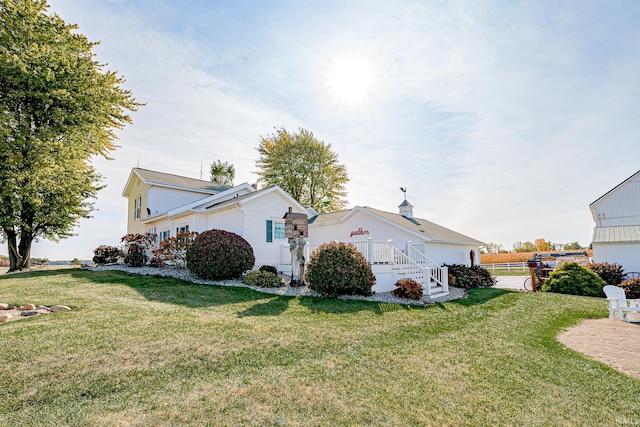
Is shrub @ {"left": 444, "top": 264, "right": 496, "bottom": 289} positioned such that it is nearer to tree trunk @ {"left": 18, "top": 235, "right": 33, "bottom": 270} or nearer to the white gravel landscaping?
the white gravel landscaping

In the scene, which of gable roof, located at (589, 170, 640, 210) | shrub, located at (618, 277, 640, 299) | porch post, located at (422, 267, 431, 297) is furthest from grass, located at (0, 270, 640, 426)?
gable roof, located at (589, 170, 640, 210)

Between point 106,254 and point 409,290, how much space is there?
1779cm

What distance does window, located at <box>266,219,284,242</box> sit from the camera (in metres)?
16.0

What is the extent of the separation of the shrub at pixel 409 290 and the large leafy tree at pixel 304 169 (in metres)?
22.4

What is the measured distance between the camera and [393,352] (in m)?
5.55

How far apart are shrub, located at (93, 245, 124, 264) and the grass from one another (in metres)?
12.0

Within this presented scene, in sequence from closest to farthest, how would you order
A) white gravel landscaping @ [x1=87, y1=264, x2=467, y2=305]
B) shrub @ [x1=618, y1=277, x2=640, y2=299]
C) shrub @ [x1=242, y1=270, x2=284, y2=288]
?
white gravel landscaping @ [x1=87, y1=264, x2=467, y2=305] < shrub @ [x1=242, y1=270, x2=284, y2=288] < shrub @ [x1=618, y1=277, x2=640, y2=299]

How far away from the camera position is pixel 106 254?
62.4 ft

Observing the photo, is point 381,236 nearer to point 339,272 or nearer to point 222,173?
point 339,272

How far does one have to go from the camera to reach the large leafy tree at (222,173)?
35.3m

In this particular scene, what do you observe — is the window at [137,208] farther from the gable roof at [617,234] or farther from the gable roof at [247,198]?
the gable roof at [617,234]

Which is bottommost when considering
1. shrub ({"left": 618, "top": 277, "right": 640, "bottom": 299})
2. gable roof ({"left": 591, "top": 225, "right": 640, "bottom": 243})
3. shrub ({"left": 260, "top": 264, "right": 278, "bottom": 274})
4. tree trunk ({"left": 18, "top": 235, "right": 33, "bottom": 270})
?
shrub ({"left": 618, "top": 277, "right": 640, "bottom": 299})

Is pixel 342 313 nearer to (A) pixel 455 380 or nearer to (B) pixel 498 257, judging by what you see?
(A) pixel 455 380

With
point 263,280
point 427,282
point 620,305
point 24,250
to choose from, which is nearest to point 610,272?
point 620,305
